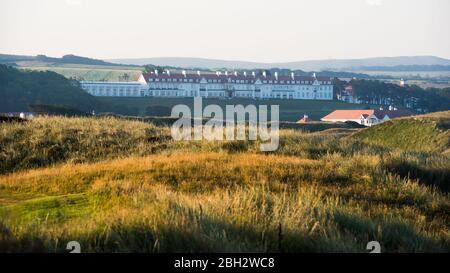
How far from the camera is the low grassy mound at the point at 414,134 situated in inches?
1377

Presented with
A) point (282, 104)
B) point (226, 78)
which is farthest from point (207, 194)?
point (226, 78)

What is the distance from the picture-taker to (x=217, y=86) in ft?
489

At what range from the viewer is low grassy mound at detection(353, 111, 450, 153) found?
115ft

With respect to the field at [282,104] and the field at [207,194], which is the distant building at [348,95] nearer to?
the field at [282,104]

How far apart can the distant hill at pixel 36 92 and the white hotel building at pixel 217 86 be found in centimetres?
1797

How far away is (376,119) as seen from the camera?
10200 cm

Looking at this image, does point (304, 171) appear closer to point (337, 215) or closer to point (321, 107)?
point (337, 215)

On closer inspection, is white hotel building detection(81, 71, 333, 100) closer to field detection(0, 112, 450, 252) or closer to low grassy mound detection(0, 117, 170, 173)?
low grassy mound detection(0, 117, 170, 173)

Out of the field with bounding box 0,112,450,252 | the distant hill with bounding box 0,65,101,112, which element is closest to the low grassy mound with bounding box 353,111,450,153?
the field with bounding box 0,112,450,252

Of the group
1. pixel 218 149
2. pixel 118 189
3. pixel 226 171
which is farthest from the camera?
pixel 218 149

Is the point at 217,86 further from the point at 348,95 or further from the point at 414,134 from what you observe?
the point at 414,134

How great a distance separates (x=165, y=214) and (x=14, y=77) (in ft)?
374

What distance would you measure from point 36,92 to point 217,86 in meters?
47.2
